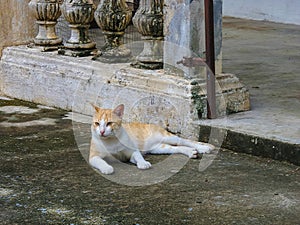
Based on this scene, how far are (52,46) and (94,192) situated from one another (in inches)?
121

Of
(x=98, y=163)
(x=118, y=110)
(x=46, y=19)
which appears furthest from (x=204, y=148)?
(x=46, y=19)

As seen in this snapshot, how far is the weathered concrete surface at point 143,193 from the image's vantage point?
4.56 metres

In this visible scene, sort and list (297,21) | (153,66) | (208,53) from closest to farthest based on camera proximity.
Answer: (208,53)
(153,66)
(297,21)

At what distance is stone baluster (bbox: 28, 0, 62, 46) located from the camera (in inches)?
302

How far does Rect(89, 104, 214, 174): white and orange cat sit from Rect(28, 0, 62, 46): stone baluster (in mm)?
2150

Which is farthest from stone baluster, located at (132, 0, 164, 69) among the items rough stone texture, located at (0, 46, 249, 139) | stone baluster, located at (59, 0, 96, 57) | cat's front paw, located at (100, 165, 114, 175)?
cat's front paw, located at (100, 165, 114, 175)

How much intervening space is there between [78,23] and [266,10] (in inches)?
212

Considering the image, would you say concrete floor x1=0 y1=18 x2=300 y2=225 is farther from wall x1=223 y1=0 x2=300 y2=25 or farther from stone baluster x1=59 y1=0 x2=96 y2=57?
wall x1=223 y1=0 x2=300 y2=25

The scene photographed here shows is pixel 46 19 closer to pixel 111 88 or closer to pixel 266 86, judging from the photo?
pixel 111 88

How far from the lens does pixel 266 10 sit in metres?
12.2

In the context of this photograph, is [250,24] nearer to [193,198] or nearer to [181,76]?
[181,76]

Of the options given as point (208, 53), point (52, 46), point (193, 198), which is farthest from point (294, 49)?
point (193, 198)

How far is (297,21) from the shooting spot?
11.7m

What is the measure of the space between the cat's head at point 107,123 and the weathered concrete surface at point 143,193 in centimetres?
25
